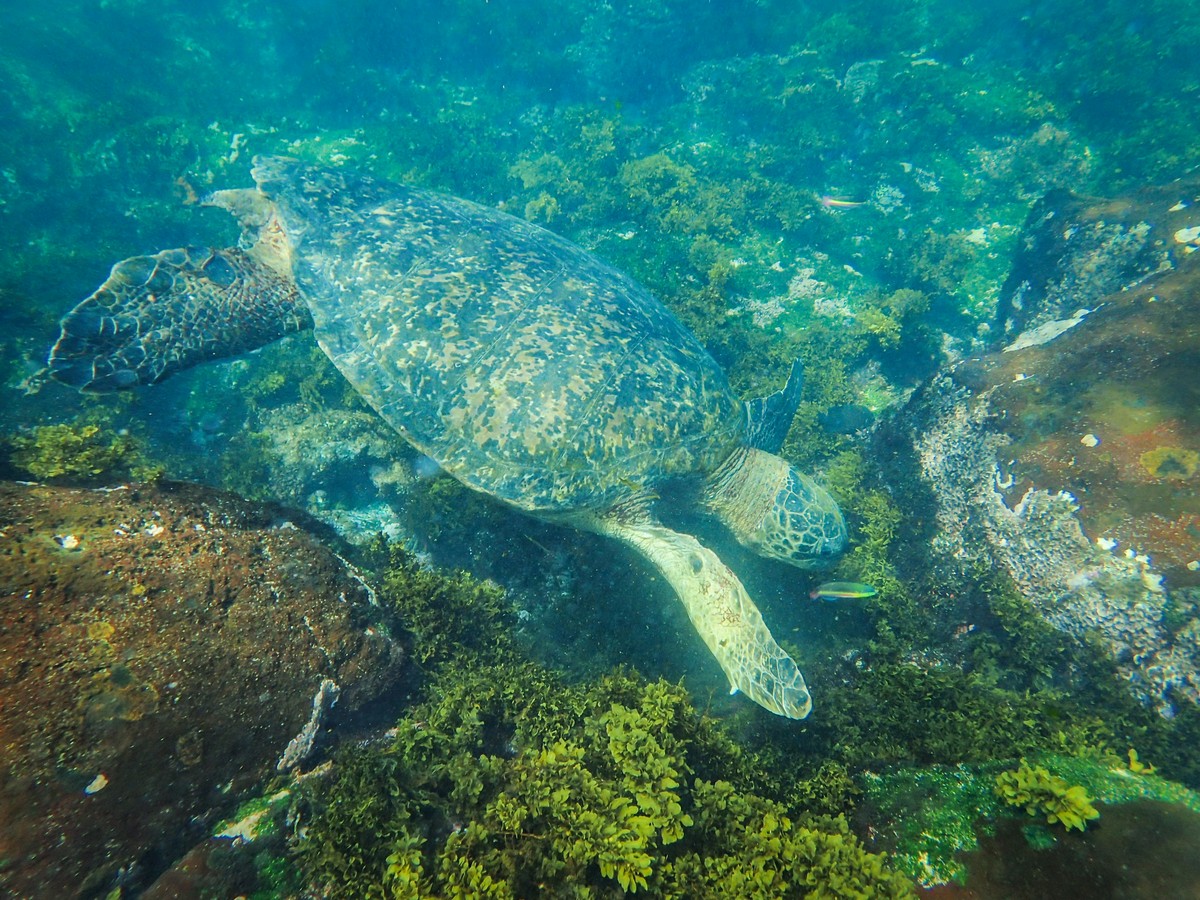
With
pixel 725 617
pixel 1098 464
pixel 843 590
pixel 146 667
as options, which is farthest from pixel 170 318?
pixel 1098 464

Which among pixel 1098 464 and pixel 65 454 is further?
pixel 1098 464

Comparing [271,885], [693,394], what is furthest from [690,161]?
[271,885]

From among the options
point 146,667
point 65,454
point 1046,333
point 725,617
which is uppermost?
point 1046,333

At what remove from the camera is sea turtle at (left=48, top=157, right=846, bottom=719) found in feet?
13.6

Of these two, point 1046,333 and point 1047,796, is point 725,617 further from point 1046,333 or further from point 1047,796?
point 1046,333

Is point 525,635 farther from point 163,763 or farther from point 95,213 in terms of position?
point 95,213

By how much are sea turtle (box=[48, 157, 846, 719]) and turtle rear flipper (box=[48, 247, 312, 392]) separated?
0.02 m

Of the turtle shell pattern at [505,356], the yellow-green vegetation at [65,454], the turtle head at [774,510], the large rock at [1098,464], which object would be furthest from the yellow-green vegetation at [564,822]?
the large rock at [1098,464]

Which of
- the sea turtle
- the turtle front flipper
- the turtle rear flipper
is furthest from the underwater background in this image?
the turtle rear flipper

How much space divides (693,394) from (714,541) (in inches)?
67.1

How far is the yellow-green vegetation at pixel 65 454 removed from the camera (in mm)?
3072

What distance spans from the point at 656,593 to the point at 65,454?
14.8ft

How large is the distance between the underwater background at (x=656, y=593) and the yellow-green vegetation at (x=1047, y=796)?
0.02m

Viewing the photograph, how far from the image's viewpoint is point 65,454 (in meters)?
3.15
